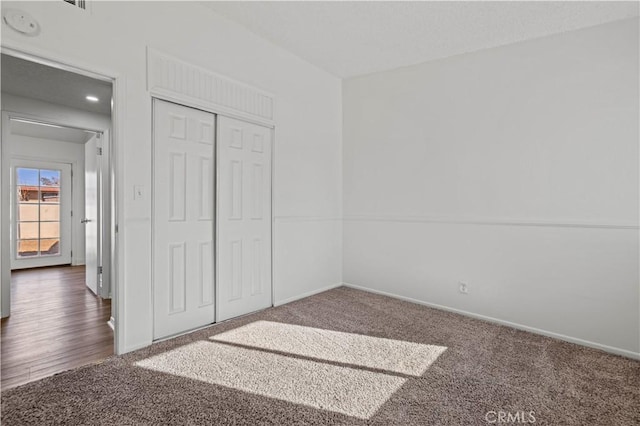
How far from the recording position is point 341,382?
6.73ft

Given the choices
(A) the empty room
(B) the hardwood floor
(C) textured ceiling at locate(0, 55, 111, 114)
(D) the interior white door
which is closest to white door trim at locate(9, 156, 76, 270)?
(B) the hardwood floor

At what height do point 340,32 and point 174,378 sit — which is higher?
point 340,32

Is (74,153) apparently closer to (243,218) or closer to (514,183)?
(243,218)

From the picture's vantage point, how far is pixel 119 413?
1710 mm

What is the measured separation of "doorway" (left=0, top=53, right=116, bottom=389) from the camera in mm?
2576

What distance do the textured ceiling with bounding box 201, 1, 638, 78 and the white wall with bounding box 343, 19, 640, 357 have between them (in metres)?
0.19

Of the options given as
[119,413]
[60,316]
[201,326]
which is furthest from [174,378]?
[60,316]

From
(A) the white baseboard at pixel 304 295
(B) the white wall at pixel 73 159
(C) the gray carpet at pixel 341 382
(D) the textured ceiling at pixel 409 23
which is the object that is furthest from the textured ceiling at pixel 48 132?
(C) the gray carpet at pixel 341 382

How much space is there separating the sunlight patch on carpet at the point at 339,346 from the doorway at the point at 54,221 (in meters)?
1.10

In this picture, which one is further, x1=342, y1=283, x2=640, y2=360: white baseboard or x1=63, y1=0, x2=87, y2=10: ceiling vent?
x1=342, y1=283, x2=640, y2=360: white baseboard

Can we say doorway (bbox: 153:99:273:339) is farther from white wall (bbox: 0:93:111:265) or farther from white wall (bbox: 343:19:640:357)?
white wall (bbox: 0:93:111:265)

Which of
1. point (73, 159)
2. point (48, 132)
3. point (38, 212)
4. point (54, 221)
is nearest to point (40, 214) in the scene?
point (38, 212)

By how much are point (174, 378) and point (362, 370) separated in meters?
1.24

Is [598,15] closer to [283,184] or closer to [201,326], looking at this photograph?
[283,184]
